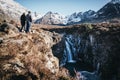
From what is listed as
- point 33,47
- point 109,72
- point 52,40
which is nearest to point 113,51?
point 109,72

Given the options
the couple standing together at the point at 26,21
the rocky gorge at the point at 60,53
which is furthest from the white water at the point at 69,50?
the couple standing together at the point at 26,21

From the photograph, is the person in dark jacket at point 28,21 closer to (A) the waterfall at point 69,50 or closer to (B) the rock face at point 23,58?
(B) the rock face at point 23,58

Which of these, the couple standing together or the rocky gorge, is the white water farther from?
the couple standing together

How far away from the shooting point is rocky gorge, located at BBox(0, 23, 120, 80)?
2127 centimetres

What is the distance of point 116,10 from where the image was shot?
178250 mm

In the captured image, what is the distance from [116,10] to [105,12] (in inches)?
560

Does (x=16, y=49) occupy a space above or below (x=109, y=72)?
above

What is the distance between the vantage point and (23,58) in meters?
22.4

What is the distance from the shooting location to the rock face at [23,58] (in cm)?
2023

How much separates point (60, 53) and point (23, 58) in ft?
116

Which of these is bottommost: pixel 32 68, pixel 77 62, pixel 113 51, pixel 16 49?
pixel 77 62

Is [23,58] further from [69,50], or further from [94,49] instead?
[69,50]

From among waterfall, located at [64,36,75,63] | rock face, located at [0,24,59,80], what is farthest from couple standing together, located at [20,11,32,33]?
waterfall, located at [64,36,75,63]

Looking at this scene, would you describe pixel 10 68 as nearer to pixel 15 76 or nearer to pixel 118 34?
pixel 15 76
